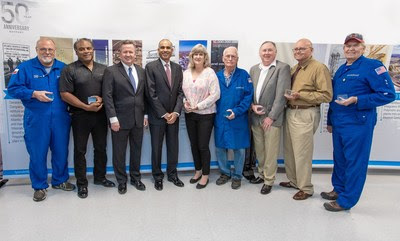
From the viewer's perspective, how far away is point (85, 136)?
10.5 feet

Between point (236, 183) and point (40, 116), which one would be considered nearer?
point (40, 116)

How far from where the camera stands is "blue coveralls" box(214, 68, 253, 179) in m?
3.25

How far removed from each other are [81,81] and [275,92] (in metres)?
A: 2.11

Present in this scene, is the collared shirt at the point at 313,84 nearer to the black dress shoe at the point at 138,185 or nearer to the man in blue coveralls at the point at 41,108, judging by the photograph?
the black dress shoe at the point at 138,185

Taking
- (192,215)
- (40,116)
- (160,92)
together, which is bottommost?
(192,215)

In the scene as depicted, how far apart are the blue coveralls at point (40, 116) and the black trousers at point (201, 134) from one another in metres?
1.38

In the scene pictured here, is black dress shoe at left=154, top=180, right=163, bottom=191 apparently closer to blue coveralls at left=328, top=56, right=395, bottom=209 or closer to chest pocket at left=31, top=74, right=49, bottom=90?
chest pocket at left=31, top=74, right=49, bottom=90

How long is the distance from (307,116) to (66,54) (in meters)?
2.89

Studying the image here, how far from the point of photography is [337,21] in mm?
3895

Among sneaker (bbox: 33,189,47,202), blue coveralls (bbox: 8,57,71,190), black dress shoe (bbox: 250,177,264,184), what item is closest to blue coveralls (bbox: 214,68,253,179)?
black dress shoe (bbox: 250,177,264,184)

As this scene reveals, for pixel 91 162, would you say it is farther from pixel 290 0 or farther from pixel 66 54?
pixel 290 0

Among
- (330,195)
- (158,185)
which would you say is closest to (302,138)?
(330,195)

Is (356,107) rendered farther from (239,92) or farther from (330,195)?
(239,92)

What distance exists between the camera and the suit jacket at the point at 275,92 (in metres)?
3.11
